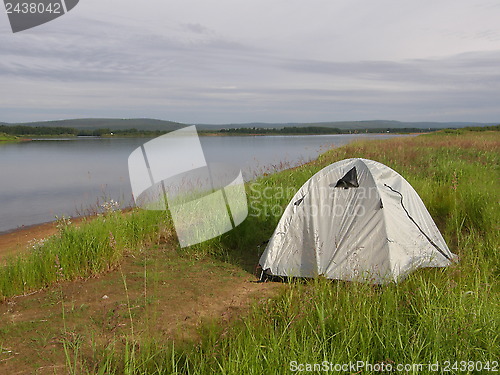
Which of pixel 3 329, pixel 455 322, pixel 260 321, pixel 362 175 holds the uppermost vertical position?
pixel 362 175

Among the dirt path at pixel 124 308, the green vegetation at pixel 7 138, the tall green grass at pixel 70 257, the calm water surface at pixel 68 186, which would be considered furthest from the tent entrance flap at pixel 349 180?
the green vegetation at pixel 7 138

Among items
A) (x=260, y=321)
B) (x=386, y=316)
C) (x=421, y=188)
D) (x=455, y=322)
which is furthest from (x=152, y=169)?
(x=421, y=188)

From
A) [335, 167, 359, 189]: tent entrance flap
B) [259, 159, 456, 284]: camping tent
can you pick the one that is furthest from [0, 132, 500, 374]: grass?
[335, 167, 359, 189]: tent entrance flap

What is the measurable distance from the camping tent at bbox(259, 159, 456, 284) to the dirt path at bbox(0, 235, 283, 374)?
0.64 m

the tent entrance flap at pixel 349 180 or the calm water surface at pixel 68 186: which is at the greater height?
the tent entrance flap at pixel 349 180

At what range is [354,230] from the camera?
5.11 metres

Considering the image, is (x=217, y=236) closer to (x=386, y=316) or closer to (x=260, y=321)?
(x=260, y=321)

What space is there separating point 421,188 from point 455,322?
5606mm

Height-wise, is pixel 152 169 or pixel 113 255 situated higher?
pixel 152 169

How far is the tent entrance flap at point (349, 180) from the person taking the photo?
5.36 meters

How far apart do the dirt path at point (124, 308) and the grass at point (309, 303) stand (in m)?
0.17

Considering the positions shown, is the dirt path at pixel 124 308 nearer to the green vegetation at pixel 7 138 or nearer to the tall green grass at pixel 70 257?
the tall green grass at pixel 70 257

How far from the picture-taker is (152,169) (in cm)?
625

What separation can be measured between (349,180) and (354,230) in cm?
73
